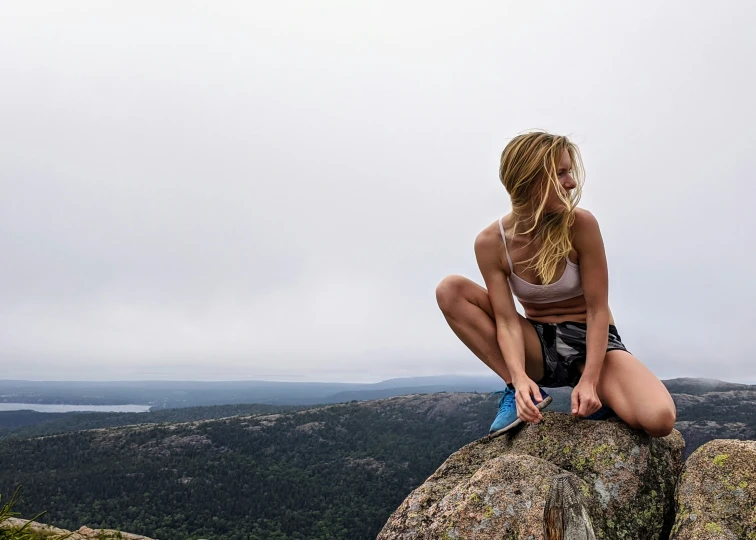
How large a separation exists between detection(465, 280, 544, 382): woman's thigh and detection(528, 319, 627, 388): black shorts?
7 cm

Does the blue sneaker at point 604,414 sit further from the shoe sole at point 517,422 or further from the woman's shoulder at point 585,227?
the woman's shoulder at point 585,227

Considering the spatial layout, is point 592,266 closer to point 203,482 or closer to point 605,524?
point 605,524

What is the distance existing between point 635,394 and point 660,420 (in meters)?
0.34

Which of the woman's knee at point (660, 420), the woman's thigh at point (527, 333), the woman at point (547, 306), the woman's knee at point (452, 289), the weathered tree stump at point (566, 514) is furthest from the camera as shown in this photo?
the woman's knee at point (452, 289)

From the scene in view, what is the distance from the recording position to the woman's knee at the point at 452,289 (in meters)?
6.38

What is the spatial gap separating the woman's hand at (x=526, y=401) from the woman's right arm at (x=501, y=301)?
0.23 meters

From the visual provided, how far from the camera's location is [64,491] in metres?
113

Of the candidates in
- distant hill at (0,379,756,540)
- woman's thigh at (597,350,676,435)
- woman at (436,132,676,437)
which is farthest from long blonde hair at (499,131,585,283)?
distant hill at (0,379,756,540)

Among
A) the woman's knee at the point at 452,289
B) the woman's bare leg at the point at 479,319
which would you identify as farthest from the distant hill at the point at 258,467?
the woman's knee at the point at 452,289

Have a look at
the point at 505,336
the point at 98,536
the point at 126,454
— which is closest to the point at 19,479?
the point at 126,454

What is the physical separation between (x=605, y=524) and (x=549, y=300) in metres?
2.61

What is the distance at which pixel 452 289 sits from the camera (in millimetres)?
6371

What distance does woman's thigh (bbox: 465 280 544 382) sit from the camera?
6.27 metres

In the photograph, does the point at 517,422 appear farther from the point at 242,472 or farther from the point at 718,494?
the point at 242,472
